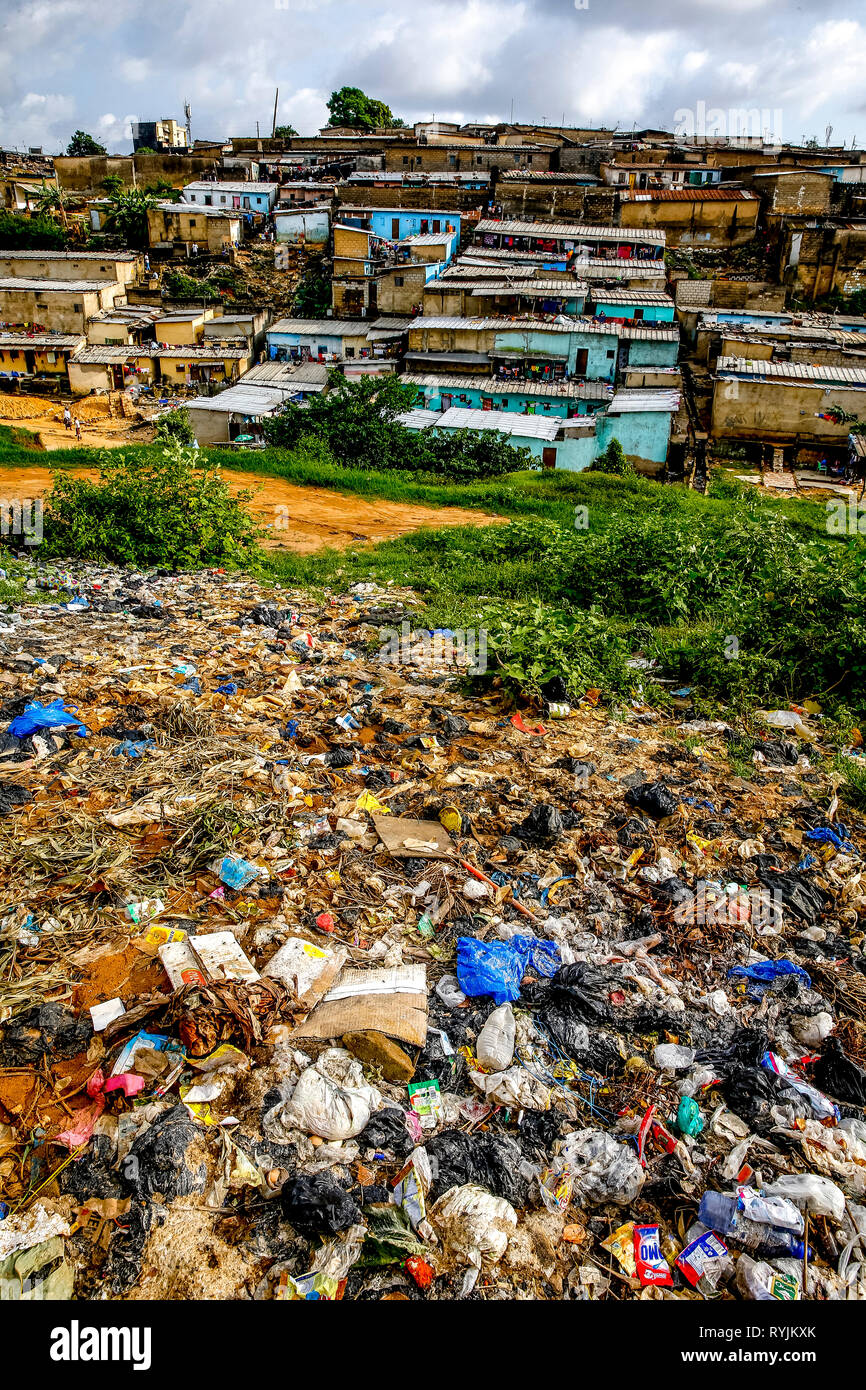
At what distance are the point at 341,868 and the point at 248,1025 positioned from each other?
46.2 inches

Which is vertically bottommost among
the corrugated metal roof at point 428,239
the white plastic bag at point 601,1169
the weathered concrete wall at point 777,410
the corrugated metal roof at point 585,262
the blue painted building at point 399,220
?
the white plastic bag at point 601,1169

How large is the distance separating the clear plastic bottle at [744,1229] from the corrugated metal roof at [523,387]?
67.5 feet

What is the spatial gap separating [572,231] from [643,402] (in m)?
12.2

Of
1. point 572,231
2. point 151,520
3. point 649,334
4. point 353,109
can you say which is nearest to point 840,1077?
point 151,520

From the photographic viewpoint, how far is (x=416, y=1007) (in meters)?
3.28

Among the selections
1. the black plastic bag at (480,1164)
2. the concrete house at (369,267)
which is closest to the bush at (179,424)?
the concrete house at (369,267)

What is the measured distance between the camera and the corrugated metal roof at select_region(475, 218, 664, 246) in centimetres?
2814

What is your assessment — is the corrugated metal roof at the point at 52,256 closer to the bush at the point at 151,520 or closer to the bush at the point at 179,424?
the bush at the point at 179,424

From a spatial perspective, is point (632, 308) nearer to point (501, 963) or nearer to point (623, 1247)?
point (501, 963)

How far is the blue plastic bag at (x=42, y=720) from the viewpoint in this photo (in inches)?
199

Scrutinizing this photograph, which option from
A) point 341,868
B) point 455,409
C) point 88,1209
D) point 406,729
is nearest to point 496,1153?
point 88,1209

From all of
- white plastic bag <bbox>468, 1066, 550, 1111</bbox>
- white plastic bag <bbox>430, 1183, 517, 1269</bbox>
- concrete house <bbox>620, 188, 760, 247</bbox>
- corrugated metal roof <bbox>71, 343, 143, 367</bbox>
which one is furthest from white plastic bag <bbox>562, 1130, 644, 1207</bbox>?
concrete house <bbox>620, 188, 760, 247</bbox>

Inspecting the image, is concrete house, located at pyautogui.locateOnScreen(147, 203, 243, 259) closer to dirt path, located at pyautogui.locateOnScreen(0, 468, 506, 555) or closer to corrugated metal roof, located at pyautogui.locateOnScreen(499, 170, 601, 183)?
corrugated metal roof, located at pyautogui.locateOnScreen(499, 170, 601, 183)

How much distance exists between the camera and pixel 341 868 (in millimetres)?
4188
